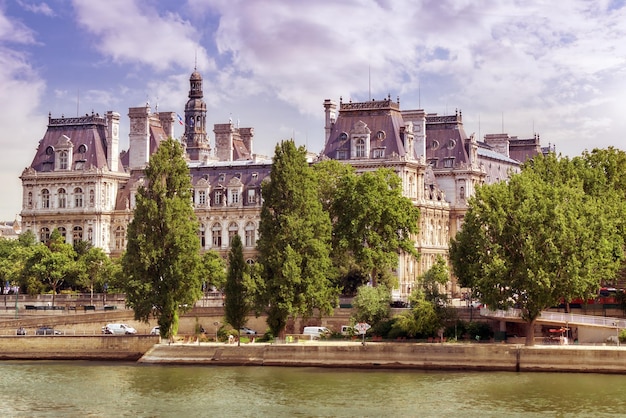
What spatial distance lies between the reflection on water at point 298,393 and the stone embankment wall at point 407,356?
114cm

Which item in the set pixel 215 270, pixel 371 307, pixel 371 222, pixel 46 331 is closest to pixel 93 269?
pixel 215 270

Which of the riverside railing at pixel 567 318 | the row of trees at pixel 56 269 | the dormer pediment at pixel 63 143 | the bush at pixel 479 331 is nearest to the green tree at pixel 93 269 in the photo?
the row of trees at pixel 56 269

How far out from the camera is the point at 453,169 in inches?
5748

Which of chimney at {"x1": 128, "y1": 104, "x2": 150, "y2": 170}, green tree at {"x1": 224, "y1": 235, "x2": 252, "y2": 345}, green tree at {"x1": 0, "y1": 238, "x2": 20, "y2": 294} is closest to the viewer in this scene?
green tree at {"x1": 224, "y1": 235, "x2": 252, "y2": 345}

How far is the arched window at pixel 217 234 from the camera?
144125 millimetres

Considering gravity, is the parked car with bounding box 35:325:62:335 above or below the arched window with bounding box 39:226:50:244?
below

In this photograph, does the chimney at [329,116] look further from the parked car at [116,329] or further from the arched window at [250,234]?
the parked car at [116,329]

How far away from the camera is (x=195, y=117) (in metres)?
168

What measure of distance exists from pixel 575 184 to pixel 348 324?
18.9m

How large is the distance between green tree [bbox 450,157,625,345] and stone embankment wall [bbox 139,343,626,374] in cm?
323

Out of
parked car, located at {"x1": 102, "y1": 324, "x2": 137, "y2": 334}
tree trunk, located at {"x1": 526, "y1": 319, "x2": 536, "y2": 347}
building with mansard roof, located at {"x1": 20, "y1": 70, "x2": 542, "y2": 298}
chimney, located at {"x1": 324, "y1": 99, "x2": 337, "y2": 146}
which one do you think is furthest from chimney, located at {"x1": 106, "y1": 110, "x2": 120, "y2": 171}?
tree trunk, located at {"x1": 526, "y1": 319, "x2": 536, "y2": 347}

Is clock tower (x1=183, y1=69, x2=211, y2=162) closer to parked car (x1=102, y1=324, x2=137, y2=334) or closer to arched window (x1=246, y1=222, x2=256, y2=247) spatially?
arched window (x1=246, y1=222, x2=256, y2=247)

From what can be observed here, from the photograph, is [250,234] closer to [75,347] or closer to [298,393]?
[75,347]

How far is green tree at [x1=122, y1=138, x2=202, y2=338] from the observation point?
96062 mm
